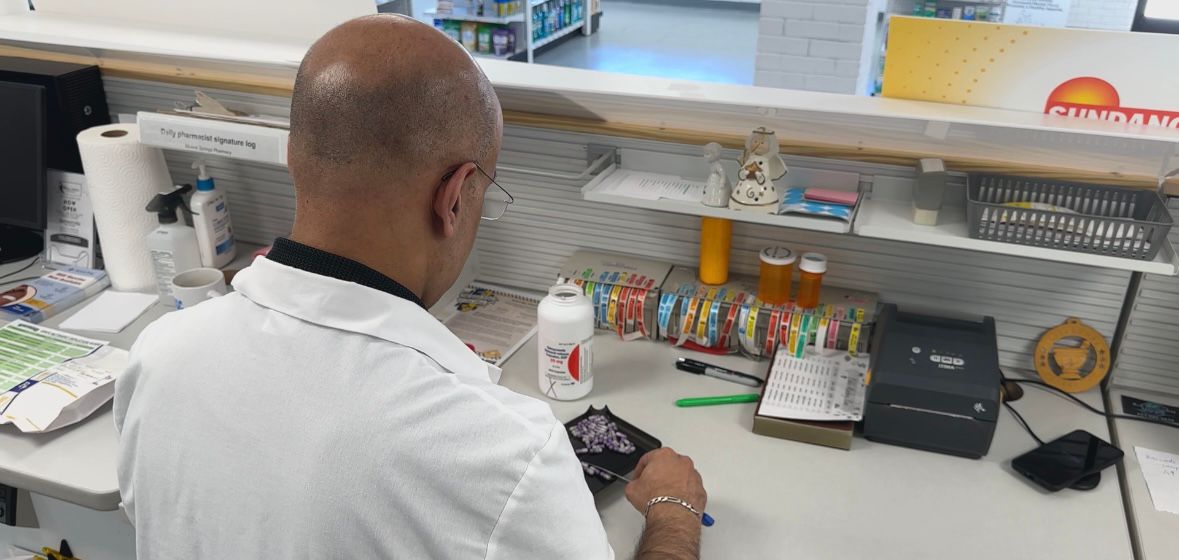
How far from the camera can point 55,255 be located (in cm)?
199

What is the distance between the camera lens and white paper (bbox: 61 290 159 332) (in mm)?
1733

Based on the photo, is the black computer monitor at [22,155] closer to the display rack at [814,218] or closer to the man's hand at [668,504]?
the display rack at [814,218]

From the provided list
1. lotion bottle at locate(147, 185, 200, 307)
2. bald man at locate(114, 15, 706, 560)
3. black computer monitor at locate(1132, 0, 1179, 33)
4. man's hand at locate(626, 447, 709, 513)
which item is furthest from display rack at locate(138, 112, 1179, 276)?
black computer monitor at locate(1132, 0, 1179, 33)

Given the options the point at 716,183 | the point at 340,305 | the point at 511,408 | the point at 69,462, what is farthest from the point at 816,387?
Answer: the point at 69,462

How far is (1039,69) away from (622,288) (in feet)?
2.63

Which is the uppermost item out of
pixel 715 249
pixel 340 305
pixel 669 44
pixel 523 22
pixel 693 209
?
pixel 340 305

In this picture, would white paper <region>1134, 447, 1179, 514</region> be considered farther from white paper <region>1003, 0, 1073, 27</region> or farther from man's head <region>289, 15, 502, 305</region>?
white paper <region>1003, 0, 1073, 27</region>

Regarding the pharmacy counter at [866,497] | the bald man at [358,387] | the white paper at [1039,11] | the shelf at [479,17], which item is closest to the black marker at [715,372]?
the pharmacy counter at [866,497]

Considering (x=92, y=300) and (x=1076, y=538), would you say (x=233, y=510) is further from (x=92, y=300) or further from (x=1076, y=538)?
(x=92, y=300)

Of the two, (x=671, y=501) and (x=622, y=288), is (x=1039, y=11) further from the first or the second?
(x=671, y=501)

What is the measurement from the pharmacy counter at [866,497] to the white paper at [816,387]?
52 mm

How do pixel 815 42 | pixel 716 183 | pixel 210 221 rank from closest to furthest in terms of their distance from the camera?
pixel 716 183
pixel 210 221
pixel 815 42

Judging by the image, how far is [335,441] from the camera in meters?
0.77

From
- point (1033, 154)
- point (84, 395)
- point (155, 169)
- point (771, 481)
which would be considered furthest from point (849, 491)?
point (155, 169)
